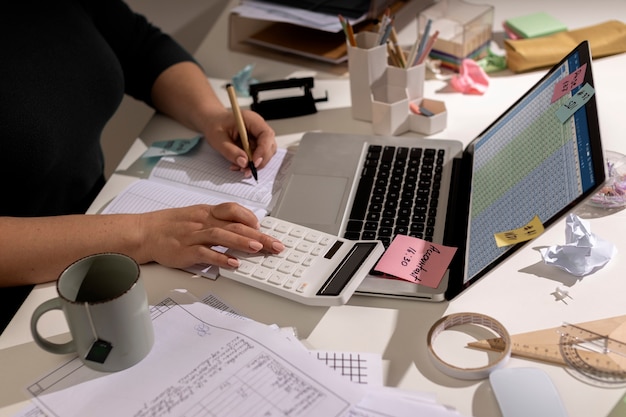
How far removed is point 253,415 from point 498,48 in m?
1.08

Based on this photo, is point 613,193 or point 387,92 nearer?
point 613,193

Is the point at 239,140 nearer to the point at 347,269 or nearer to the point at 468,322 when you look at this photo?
the point at 347,269

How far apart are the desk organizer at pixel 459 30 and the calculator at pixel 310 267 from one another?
66 centimetres

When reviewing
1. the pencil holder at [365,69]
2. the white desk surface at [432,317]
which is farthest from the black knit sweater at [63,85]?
the pencil holder at [365,69]

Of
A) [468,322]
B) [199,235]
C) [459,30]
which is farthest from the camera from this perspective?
[459,30]

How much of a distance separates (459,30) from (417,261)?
2.47 ft

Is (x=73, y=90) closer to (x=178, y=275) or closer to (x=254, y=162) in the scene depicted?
(x=254, y=162)

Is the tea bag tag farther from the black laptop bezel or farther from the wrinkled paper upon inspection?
the wrinkled paper

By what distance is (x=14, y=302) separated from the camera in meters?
1.20

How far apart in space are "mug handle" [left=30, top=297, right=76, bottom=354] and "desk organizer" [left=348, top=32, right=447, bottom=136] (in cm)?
69

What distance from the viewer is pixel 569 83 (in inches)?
39.2

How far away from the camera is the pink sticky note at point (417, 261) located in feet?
3.14

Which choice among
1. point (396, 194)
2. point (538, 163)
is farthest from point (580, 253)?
point (396, 194)

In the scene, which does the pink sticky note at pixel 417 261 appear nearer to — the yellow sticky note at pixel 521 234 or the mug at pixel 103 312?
the yellow sticky note at pixel 521 234
